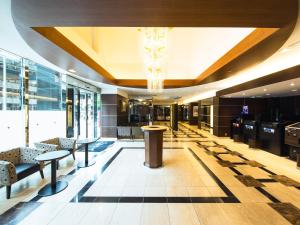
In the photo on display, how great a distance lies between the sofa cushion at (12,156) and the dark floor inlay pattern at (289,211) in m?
5.96

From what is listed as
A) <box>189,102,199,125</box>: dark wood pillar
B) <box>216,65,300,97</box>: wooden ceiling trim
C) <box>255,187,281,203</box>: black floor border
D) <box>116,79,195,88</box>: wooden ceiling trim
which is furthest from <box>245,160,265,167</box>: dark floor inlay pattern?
<box>189,102,199,125</box>: dark wood pillar

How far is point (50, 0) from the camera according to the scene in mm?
2074

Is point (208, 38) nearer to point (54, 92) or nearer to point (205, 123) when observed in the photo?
point (54, 92)

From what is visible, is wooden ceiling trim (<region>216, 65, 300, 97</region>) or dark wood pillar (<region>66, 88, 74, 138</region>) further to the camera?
dark wood pillar (<region>66, 88, 74, 138</region>)

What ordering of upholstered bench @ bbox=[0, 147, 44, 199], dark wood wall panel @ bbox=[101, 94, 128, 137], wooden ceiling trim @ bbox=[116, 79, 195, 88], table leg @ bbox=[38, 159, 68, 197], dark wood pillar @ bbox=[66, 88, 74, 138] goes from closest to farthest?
upholstered bench @ bbox=[0, 147, 44, 199]
table leg @ bbox=[38, 159, 68, 197]
dark wood pillar @ bbox=[66, 88, 74, 138]
wooden ceiling trim @ bbox=[116, 79, 195, 88]
dark wood wall panel @ bbox=[101, 94, 128, 137]

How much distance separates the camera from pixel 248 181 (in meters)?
4.43

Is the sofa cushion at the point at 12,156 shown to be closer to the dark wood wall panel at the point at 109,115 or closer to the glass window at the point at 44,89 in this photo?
the glass window at the point at 44,89

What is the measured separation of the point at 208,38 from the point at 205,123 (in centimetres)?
1157

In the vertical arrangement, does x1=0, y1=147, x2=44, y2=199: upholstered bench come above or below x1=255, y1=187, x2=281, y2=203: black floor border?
above

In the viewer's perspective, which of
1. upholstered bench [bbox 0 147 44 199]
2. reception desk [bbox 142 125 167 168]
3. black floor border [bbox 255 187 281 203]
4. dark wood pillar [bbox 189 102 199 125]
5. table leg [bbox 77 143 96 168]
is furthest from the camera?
dark wood pillar [bbox 189 102 199 125]

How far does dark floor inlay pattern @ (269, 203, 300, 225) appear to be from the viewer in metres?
2.90

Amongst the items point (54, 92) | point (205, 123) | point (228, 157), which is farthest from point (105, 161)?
point (205, 123)

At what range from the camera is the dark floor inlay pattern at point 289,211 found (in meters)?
2.90

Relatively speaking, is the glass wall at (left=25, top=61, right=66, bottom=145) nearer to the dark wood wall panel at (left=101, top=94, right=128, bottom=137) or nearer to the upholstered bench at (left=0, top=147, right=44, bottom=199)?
the upholstered bench at (left=0, top=147, right=44, bottom=199)
